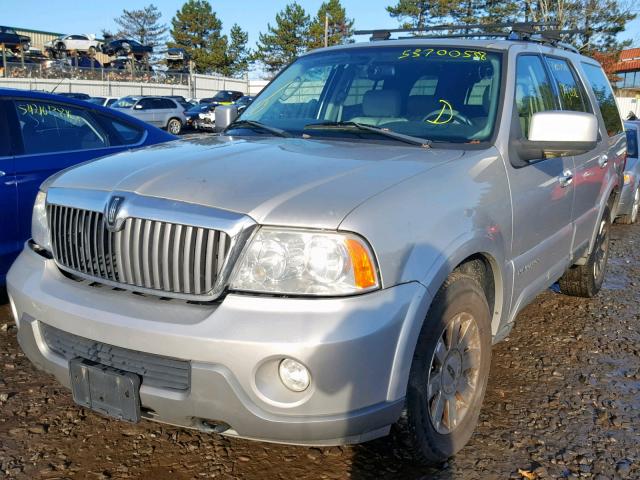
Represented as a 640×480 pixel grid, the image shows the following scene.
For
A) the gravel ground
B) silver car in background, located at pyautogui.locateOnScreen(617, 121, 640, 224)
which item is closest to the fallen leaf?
the gravel ground

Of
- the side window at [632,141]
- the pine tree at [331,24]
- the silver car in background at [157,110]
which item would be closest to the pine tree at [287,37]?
Result: the pine tree at [331,24]

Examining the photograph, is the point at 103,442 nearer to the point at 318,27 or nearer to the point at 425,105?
the point at 425,105

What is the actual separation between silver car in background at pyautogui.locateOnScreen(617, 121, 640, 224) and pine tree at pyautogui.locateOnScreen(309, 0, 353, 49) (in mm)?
54278

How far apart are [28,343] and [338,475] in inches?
55.2

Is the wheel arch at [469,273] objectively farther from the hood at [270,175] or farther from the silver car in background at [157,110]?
the silver car in background at [157,110]

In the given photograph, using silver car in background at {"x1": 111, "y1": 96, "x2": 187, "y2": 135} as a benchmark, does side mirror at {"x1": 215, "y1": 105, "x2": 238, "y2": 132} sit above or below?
above

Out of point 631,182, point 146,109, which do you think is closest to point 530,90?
point 631,182

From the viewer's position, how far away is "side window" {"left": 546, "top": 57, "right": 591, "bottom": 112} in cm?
409

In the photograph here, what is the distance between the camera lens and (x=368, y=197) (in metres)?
2.28

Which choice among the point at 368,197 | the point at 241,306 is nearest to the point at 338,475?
the point at 241,306

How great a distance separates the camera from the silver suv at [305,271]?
211 cm

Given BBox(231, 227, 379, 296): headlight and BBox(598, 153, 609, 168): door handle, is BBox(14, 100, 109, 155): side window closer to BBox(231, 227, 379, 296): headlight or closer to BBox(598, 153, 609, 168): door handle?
BBox(231, 227, 379, 296): headlight

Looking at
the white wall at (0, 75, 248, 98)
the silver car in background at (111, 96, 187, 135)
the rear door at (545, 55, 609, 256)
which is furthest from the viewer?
the white wall at (0, 75, 248, 98)

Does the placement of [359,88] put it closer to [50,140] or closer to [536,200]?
[536,200]
